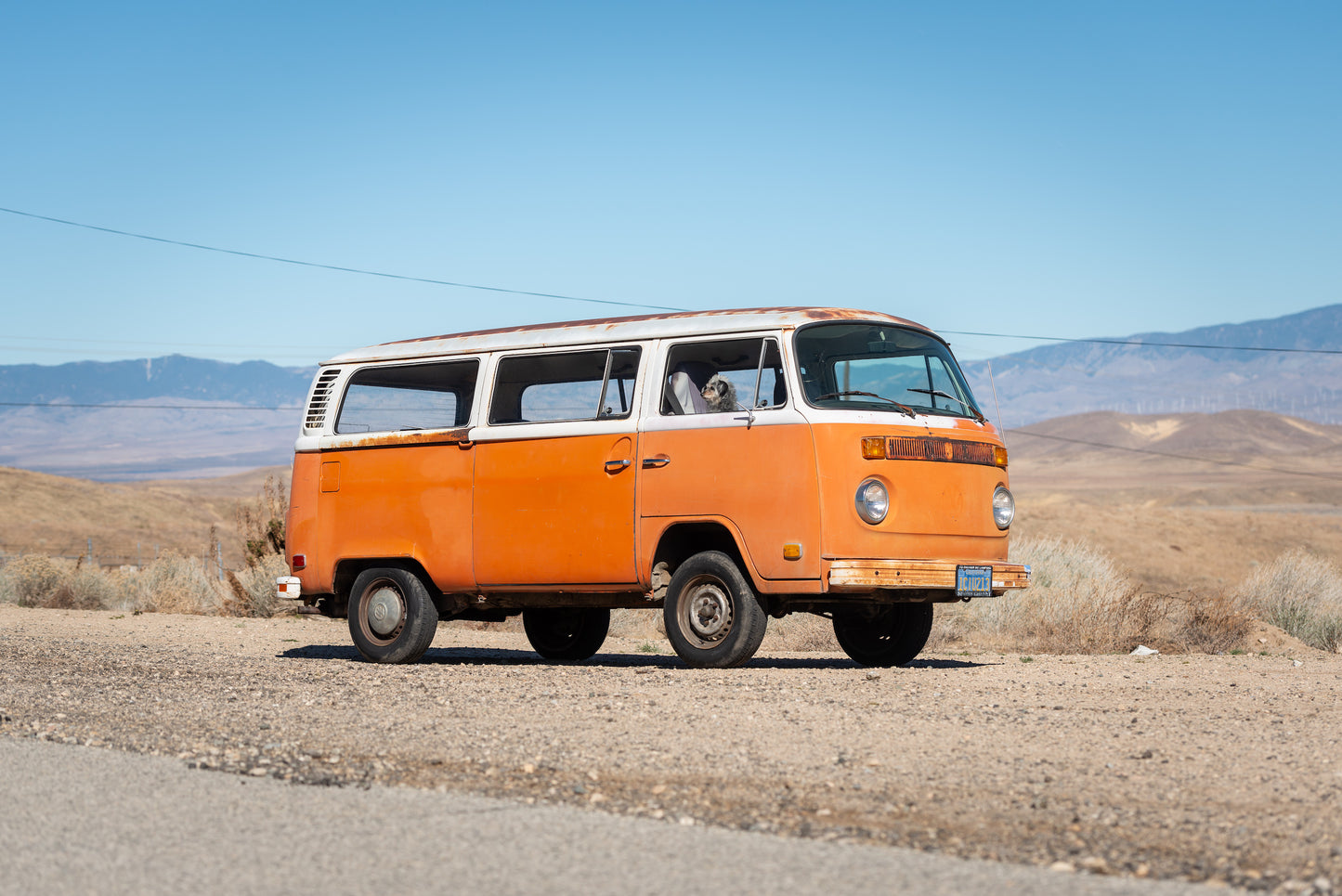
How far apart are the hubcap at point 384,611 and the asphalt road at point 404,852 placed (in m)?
5.55

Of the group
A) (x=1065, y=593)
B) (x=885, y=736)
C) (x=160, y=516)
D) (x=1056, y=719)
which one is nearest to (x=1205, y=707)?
(x=1056, y=719)

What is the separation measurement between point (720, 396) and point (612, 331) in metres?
1.07

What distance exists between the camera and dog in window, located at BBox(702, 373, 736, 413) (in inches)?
396

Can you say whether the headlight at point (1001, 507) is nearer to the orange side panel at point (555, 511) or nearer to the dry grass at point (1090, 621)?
the orange side panel at point (555, 511)

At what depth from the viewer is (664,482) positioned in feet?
33.1

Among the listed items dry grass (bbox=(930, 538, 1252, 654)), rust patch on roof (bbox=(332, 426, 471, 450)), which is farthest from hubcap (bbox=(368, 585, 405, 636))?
dry grass (bbox=(930, 538, 1252, 654))

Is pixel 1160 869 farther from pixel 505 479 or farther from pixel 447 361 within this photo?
pixel 447 361

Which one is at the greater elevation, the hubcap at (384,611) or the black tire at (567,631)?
the hubcap at (384,611)

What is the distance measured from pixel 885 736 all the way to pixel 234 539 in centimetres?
6383

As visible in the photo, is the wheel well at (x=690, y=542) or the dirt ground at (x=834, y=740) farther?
the wheel well at (x=690, y=542)

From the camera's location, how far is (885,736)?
7.12 m

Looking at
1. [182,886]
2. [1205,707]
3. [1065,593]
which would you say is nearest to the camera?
[182,886]

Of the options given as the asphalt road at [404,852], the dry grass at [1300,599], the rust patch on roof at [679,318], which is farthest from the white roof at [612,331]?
the dry grass at [1300,599]

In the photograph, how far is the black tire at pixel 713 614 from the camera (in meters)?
9.79
